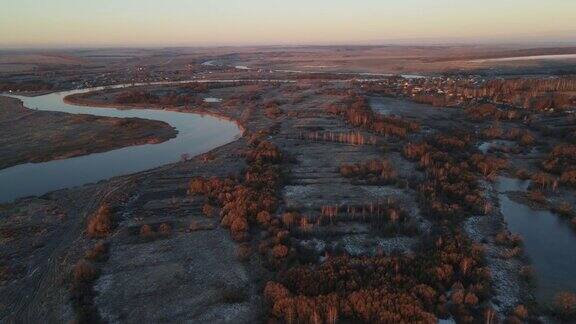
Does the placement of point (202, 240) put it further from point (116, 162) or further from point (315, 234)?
point (116, 162)

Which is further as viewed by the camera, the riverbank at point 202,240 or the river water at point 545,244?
the river water at point 545,244

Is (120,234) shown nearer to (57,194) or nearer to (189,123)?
(57,194)

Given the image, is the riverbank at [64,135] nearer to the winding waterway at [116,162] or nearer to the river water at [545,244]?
the winding waterway at [116,162]

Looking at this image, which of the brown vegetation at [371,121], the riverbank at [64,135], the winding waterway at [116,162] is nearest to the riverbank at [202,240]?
the winding waterway at [116,162]

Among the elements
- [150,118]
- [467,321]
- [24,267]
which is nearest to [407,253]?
[467,321]

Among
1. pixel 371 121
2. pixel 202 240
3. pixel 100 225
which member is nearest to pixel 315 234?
pixel 202 240

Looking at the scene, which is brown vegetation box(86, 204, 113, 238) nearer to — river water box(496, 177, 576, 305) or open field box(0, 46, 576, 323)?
open field box(0, 46, 576, 323)

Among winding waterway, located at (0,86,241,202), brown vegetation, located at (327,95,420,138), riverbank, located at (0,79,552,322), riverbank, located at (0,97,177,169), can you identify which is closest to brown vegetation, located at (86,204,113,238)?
riverbank, located at (0,79,552,322)
